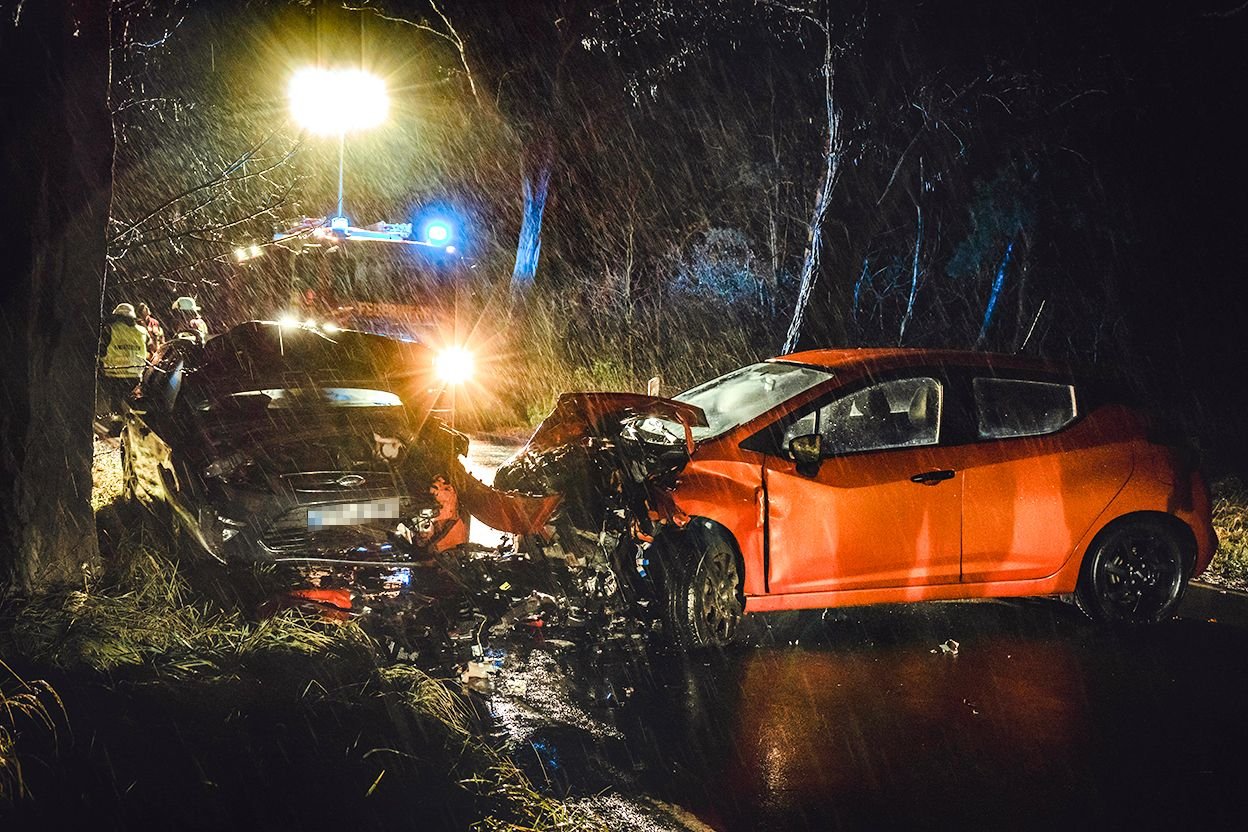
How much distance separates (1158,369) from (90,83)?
1840cm

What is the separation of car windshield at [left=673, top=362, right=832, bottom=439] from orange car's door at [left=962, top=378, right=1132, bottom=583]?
105cm

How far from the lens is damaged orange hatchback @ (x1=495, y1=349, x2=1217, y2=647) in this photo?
19.9 feet

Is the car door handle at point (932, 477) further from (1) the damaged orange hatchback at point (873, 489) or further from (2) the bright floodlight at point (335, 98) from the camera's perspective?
(2) the bright floodlight at point (335, 98)

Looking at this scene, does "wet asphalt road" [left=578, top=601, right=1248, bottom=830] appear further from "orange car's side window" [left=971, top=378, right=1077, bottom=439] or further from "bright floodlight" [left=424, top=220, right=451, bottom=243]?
"bright floodlight" [left=424, top=220, right=451, bottom=243]

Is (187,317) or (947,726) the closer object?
(947,726)

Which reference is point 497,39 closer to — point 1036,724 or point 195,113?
point 195,113

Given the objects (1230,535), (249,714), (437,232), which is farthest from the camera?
(437,232)

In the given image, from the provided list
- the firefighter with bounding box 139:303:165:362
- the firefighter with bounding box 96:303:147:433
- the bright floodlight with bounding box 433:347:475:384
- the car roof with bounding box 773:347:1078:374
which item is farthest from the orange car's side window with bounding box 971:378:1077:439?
the firefighter with bounding box 139:303:165:362

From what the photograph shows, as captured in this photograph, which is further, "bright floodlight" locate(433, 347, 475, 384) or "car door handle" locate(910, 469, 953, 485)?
"bright floodlight" locate(433, 347, 475, 384)

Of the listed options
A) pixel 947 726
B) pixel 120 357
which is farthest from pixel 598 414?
pixel 120 357

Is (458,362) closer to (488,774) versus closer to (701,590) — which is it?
(701,590)

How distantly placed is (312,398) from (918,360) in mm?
4391

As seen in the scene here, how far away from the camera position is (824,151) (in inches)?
907

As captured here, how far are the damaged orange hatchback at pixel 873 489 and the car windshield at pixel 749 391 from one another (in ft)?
0.06
